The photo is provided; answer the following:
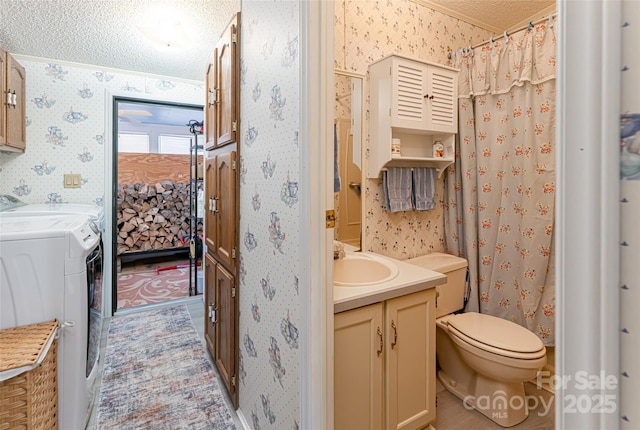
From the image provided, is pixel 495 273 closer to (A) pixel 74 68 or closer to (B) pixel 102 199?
(B) pixel 102 199

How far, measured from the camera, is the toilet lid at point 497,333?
1648 mm

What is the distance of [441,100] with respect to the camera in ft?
6.87

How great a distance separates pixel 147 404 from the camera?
73.4 inches

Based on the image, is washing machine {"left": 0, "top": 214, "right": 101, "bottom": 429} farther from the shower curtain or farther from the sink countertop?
the shower curtain

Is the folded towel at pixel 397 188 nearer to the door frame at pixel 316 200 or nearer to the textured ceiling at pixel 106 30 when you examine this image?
the door frame at pixel 316 200

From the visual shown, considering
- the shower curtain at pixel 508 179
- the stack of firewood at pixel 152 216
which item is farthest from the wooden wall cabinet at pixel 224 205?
the stack of firewood at pixel 152 216

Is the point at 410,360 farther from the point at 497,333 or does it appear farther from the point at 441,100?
the point at 441,100

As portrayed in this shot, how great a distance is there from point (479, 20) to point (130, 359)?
3.68 meters

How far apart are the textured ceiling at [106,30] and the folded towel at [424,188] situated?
1.60m

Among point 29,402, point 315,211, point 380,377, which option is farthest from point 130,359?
point 315,211

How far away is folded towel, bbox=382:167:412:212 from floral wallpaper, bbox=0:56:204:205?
256 centimetres

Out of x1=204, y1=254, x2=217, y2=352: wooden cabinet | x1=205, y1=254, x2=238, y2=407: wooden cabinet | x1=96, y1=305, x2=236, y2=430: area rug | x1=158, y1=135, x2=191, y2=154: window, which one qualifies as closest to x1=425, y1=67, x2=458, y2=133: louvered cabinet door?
x1=205, y1=254, x2=238, y2=407: wooden cabinet

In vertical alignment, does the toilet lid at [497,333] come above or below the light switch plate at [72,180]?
below

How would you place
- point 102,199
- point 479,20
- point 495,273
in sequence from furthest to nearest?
point 102,199 → point 479,20 → point 495,273
